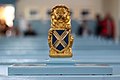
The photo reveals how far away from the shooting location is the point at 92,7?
51.8 ft

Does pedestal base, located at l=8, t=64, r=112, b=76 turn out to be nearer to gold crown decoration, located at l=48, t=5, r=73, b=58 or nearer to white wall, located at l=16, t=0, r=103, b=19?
gold crown decoration, located at l=48, t=5, r=73, b=58

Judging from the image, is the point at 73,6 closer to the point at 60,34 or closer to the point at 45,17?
the point at 45,17

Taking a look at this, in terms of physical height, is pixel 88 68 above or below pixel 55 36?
below

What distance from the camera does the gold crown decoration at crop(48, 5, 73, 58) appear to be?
2.68 meters

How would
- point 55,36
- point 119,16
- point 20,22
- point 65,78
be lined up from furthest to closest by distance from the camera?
point 20,22 → point 119,16 → point 55,36 → point 65,78

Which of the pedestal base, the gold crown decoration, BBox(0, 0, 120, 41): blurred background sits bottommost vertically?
BBox(0, 0, 120, 41): blurred background

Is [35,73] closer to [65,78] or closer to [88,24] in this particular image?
[65,78]

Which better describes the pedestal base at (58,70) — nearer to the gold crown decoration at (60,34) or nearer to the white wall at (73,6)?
the gold crown decoration at (60,34)

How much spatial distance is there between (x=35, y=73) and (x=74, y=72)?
216mm

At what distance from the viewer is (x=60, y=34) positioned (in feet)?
8.84

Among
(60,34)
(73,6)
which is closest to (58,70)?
(60,34)

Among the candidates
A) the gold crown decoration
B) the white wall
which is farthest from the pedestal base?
the white wall

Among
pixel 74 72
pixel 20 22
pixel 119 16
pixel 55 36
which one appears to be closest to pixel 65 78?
pixel 74 72

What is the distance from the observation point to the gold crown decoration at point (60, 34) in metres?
2.68
